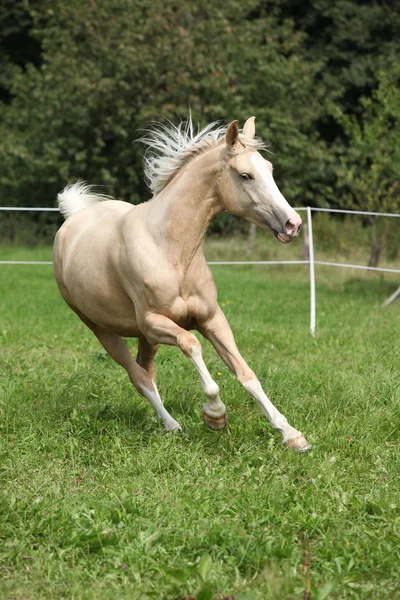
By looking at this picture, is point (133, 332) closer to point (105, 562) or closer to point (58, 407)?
point (58, 407)

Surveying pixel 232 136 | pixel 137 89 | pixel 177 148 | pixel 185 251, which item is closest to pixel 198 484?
pixel 185 251

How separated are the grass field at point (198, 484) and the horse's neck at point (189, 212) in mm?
1188

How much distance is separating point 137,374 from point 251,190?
1675mm

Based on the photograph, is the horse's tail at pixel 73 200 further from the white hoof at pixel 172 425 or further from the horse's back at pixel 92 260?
the white hoof at pixel 172 425

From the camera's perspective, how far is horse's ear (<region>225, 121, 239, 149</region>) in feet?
14.9

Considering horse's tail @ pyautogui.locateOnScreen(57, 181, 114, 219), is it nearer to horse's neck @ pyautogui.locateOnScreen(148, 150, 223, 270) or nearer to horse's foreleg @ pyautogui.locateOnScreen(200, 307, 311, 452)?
horse's neck @ pyautogui.locateOnScreen(148, 150, 223, 270)

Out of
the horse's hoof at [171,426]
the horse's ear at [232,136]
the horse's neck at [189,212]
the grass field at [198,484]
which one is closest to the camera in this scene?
the grass field at [198,484]

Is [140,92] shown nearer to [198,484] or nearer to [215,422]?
[215,422]

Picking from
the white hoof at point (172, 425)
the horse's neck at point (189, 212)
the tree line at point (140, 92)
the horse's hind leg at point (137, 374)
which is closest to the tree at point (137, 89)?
the tree line at point (140, 92)

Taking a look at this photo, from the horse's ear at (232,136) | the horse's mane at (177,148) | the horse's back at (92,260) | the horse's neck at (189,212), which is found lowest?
the horse's back at (92,260)

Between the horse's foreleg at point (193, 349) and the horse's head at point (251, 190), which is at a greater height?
the horse's head at point (251, 190)

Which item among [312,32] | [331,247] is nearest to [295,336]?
[331,247]

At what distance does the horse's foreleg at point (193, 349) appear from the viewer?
467 cm

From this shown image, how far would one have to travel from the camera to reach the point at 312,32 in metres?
28.1
